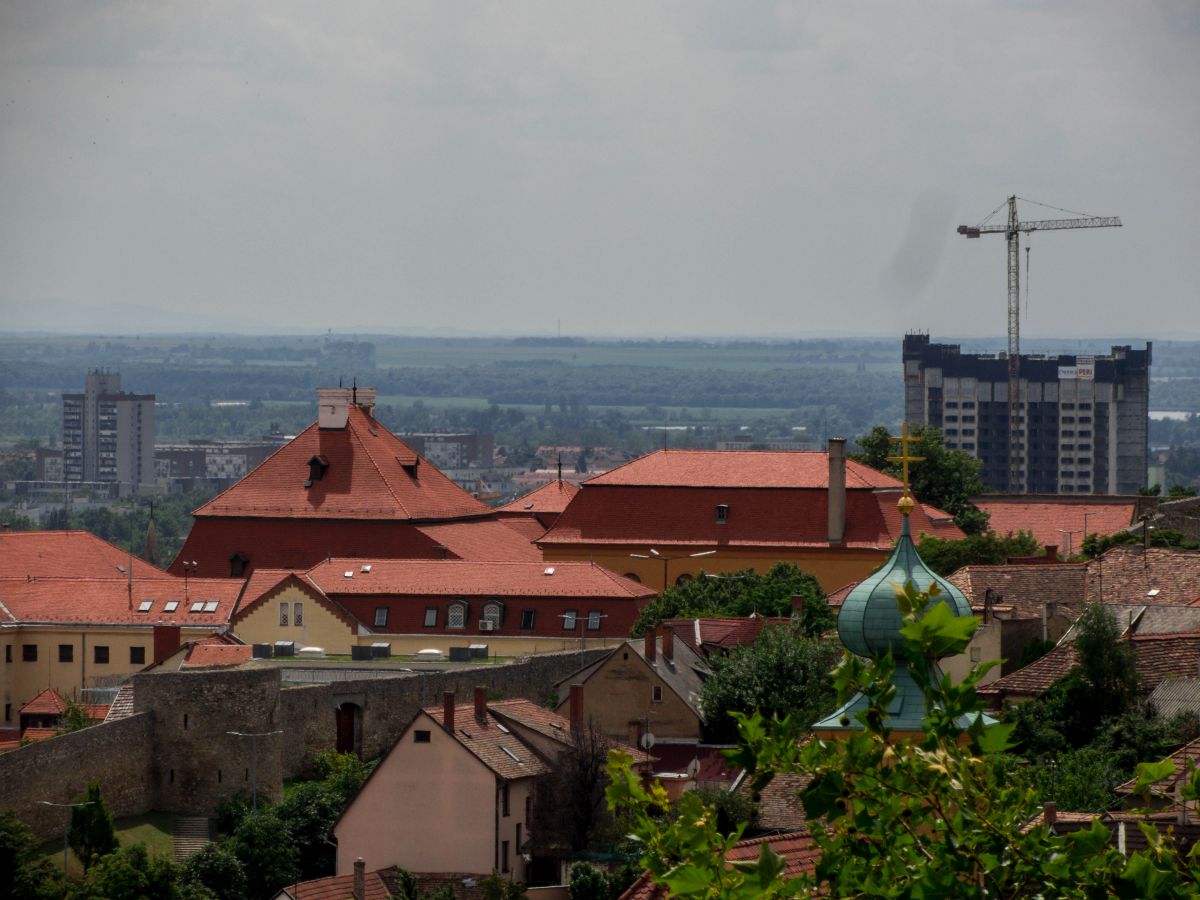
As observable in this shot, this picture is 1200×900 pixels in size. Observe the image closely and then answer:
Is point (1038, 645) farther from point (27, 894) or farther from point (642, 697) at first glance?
point (27, 894)

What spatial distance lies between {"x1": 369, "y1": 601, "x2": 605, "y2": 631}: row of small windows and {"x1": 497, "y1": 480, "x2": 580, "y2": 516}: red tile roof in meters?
24.1

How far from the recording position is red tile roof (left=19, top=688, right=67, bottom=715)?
77.6 m

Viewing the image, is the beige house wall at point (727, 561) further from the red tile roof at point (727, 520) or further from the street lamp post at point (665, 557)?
the red tile roof at point (727, 520)

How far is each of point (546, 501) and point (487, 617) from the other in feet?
90.5

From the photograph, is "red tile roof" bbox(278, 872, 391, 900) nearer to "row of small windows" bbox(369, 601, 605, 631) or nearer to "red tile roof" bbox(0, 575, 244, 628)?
"row of small windows" bbox(369, 601, 605, 631)

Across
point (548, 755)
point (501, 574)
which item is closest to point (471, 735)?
point (548, 755)

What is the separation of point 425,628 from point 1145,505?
37098 mm

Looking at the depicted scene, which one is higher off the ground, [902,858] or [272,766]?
[902,858]

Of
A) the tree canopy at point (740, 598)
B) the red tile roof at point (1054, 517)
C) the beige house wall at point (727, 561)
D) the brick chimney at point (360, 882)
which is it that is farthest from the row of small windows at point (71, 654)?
the red tile roof at point (1054, 517)

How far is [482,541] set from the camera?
97562 millimetres

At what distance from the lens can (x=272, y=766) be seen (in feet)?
217

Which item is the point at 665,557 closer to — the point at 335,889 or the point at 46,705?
the point at 46,705

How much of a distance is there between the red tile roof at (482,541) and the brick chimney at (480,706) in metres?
28.2

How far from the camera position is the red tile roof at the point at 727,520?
318 ft
